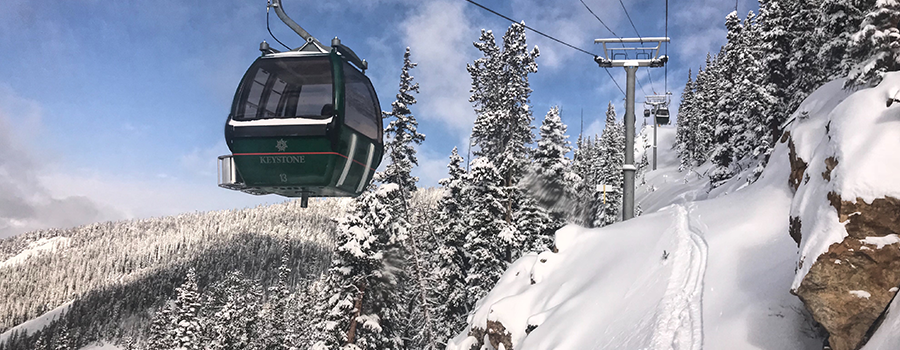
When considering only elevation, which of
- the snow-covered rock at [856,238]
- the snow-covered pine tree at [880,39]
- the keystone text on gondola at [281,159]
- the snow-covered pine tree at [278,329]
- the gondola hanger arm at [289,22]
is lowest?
the snow-covered pine tree at [278,329]

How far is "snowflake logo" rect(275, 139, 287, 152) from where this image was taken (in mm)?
8609

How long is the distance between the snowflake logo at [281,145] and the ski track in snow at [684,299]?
653 cm

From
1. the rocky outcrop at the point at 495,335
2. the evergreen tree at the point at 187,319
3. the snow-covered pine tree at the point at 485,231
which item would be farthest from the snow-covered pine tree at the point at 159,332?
the rocky outcrop at the point at 495,335

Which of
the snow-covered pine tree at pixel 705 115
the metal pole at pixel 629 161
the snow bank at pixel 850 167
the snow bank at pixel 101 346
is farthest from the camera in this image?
the snow bank at pixel 101 346

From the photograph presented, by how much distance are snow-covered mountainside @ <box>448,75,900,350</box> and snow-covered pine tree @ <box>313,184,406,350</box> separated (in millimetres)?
6540

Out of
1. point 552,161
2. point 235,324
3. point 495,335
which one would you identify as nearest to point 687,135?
point 552,161

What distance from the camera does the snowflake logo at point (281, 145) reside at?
8.61 metres

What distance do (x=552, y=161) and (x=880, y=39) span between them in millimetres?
13613

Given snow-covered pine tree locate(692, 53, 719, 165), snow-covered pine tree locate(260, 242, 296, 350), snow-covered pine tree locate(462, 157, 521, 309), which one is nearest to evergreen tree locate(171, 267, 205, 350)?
snow-covered pine tree locate(260, 242, 296, 350)

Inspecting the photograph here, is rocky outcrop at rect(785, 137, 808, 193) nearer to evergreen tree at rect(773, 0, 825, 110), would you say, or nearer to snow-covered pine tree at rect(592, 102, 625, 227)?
evergreen tree at rect(773, 0, 825, 110)

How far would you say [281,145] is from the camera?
28.3ft


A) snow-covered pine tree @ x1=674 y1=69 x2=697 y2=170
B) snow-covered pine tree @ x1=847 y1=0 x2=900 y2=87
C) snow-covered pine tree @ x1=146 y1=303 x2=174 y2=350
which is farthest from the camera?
snow-covered pine tree @ x1=674 y1=69 x2=697 y2=170

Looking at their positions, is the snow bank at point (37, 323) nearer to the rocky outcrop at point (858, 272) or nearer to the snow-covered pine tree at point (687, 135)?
the snow-covered pine tree at point (687, 135)

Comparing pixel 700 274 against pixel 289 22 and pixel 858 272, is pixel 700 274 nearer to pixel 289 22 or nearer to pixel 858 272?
pixel 858 272
